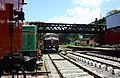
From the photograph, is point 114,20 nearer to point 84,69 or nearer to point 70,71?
point 84,69

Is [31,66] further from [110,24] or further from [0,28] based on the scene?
[110,24]

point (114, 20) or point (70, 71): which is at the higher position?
point (114, 20)

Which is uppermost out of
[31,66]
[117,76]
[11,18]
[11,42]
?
[11,18]

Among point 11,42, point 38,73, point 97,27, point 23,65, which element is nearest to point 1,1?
point 11,42

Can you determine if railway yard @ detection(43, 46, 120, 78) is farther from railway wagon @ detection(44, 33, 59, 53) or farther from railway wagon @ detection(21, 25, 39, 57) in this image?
railway wagon @ detection(44, 33, 59, 53)

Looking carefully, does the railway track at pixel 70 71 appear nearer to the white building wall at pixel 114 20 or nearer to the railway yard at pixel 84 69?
the railway yard at pixel 84 69

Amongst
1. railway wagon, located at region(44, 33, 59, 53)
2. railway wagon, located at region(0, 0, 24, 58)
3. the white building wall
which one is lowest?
railway wagon, located at region(44, 33, 59, 53)

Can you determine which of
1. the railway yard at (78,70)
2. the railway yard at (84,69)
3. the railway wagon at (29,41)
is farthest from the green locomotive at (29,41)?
the railway yard at (84,69)

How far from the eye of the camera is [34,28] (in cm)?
1675

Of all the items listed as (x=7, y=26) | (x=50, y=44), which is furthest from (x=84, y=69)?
(x=50, y=44)

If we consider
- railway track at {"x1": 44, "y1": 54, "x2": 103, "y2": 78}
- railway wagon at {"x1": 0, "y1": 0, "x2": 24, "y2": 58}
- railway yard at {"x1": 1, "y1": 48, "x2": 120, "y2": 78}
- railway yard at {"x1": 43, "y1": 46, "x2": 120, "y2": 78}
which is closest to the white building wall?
railway yard at {"x1": 43, "y1": 46, "x2": 120, "y2": 78}

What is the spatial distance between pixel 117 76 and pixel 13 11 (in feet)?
24.2

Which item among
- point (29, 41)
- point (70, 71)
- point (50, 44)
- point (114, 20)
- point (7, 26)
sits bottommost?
point (70, 71)

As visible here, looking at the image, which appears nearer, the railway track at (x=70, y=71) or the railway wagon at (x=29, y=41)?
the railway track at (x=70, y=71)
